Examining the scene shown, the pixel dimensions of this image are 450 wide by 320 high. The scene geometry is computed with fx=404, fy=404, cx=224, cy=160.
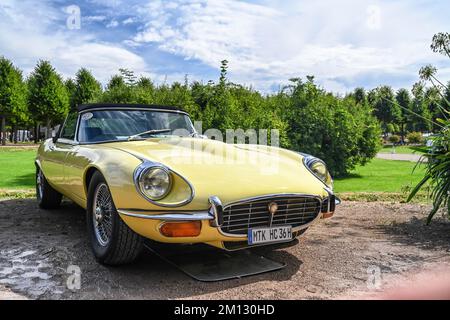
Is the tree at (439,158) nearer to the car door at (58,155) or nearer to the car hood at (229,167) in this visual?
the car hood at (229,167)

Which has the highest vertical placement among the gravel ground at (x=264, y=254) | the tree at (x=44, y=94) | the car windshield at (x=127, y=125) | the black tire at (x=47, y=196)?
the tree at (x=44, y=94)

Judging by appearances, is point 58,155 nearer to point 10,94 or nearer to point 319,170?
point 319,170

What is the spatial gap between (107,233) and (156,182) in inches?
30.9

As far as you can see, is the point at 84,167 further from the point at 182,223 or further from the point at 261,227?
the point at 261,227

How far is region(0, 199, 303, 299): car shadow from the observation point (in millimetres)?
2930

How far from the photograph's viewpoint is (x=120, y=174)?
3.21 metres

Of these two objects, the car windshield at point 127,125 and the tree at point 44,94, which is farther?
the tree at point 44,94

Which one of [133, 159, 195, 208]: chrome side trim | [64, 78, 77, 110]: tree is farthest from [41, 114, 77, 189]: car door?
[64, 78, 77, 110]: tree

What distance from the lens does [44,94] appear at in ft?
103

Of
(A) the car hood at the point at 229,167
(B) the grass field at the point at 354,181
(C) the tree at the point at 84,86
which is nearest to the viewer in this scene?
(A) the car hood at the point at 229,167

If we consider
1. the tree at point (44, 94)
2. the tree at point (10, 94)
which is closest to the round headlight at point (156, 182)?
the tree at point (44, 94)

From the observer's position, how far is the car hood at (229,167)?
3174 millimetres

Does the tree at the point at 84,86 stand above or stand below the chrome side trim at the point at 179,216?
above
